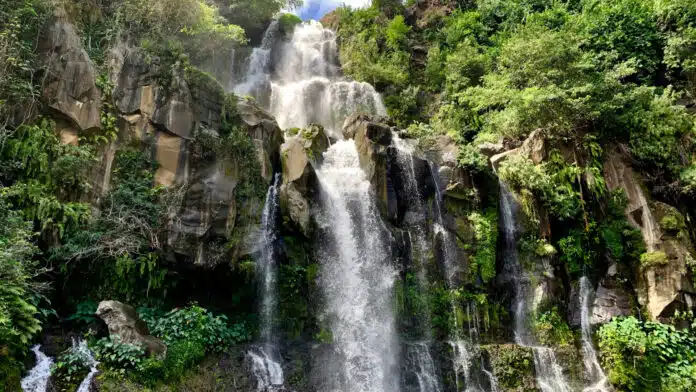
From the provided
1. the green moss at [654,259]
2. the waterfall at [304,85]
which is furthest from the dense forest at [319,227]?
the waterfall at [304,85]

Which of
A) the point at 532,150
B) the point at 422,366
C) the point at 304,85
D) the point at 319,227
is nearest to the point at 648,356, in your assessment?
the point at 422,366

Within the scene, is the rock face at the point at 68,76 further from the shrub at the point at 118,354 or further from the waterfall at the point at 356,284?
the waterfall at the point at 356,284

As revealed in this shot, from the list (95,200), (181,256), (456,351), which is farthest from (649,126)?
(95,200)

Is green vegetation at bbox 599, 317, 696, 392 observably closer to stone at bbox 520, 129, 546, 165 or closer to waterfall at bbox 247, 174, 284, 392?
stone at bbox 520, 129, 546, 165

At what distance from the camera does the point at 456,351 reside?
480 inches

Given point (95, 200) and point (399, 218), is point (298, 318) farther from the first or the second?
point (95, 200)

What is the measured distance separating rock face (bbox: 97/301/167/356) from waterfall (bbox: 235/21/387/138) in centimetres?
1123

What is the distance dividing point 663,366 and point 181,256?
13.2 meters

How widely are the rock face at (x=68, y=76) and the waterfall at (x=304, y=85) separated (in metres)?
8.33

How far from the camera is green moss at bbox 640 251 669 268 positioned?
13.8 meters

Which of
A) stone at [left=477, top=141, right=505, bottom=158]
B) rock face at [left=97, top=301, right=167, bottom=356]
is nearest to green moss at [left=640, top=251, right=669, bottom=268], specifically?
stone at [left=477, top=141, right=505, bottom=158]

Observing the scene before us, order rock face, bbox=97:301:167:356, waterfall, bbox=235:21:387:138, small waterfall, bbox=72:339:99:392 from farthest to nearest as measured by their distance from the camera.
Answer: waterfall, bbox=235:21:387:138 → rock face, bbox=97:301:167:356 → small waterfall, bbox=72:339:99:392

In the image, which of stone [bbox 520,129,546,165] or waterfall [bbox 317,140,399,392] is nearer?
waterfall [bbox 317,140,399,392]

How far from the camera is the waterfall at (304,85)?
782 inches
